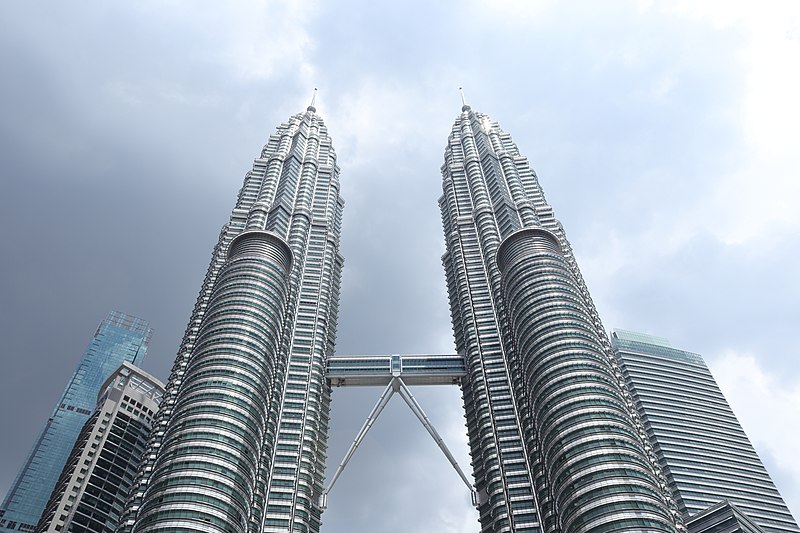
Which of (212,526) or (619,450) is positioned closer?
(212,526)

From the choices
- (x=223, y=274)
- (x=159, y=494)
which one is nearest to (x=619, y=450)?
(x=159, y=494)

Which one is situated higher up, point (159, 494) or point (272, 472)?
point (272, 472)

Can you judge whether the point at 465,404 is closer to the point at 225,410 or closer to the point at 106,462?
the point at 225,410

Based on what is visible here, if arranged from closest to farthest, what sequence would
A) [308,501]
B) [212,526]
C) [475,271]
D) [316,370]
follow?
1. [212,526]
2. [308,501]
3. [316,370]
4. [475,271]

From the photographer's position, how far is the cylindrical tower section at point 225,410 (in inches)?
4043

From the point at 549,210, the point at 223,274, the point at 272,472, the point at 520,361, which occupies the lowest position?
the point at 272,472

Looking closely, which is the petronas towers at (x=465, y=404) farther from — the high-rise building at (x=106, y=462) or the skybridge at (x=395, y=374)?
the high-rise building at (x=106, y=462)

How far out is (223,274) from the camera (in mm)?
151875

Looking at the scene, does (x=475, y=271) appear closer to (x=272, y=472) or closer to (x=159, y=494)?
(x=272, y=472)

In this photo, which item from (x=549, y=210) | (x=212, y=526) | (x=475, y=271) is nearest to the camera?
(x=212, y=526)

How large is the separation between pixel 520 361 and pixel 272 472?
57304 mm

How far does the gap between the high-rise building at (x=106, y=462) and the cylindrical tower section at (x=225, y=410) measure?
36973 mm

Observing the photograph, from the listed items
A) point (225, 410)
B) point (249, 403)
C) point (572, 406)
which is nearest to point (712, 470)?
point (572, 406)

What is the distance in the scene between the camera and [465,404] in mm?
162250
